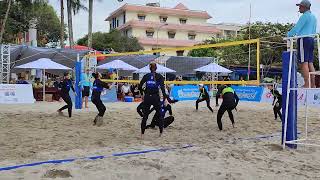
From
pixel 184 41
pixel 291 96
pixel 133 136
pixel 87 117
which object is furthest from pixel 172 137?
pixel 184 41

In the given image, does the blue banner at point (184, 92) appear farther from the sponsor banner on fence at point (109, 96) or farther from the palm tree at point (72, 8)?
the palm tree at point (72, 8)

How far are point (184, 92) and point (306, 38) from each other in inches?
562

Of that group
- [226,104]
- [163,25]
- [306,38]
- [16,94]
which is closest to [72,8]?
[16,94]

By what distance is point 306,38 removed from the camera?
6.29 metres

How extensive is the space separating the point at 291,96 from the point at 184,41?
4990 centimetres

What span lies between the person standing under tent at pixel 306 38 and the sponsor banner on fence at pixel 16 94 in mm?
11882

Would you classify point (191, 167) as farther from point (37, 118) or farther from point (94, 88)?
point (37, 118)

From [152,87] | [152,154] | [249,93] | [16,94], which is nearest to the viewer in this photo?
[152,154]

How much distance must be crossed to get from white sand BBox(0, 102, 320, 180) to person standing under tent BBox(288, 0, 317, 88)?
1290 mm

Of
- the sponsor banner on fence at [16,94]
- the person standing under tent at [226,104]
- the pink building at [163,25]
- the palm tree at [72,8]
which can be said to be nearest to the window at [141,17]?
the pink building at [163,25]

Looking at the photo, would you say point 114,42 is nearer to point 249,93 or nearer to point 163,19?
point 163,19

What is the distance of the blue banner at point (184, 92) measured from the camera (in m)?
20.2

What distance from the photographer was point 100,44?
4731 centimetres

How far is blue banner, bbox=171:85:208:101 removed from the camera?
20.2 meters
